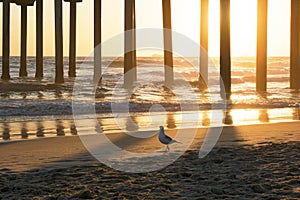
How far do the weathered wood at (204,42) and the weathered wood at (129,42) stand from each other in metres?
3.49

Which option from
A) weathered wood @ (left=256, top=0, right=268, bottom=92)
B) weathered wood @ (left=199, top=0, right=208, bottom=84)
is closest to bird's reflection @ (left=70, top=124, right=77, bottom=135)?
weathered wood @ (left=256, top=0, right=268, bottom=92)

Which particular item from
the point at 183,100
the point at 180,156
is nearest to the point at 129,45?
the point at 183,100

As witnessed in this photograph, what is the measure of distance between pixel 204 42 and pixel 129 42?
478 cm

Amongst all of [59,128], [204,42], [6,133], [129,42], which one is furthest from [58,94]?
[6,133]

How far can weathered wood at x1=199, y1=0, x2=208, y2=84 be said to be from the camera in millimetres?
21312

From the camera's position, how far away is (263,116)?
10445 mm

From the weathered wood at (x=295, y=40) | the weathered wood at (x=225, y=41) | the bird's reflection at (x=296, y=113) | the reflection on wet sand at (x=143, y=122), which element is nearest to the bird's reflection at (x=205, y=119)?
the reflection on wet sand at (x=143, y=122)

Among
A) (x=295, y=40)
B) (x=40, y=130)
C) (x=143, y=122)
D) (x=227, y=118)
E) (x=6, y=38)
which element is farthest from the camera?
(x=6, y=38)

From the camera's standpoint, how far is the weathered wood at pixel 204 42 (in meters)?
21.3

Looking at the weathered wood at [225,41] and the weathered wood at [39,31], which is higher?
the weathered wood at [39,31]

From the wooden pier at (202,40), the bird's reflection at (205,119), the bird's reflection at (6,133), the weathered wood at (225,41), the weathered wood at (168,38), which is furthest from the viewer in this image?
the weathered wood at (168,38)

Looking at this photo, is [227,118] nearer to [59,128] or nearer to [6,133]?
[59,128]

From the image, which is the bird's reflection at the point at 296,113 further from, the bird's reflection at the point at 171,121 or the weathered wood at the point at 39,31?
the weathered wood at the point at 39,31

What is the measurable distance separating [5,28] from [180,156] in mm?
19600
